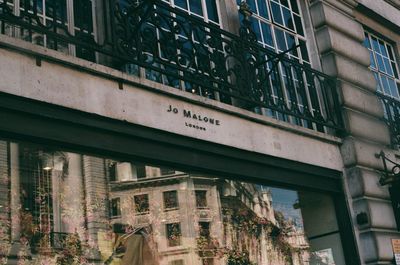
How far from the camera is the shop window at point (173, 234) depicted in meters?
7.21

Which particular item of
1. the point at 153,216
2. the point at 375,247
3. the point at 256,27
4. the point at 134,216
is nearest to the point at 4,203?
the point at 134,216

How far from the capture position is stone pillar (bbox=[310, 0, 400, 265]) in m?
9.35

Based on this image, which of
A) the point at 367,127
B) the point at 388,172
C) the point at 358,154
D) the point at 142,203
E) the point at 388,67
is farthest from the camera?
the point at 388,67

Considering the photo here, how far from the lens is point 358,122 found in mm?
10102

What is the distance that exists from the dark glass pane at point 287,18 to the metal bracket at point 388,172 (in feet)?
9.19

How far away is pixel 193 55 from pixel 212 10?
5.72 ft

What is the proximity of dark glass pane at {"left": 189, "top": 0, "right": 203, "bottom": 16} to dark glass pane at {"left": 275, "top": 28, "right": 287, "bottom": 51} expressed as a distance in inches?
70.2

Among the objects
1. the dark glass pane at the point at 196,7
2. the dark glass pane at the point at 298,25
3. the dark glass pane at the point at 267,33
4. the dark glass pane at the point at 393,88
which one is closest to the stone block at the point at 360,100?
the dark glass pane at the point at 298,25

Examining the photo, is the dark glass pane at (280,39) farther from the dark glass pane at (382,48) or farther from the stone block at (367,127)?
the dark glass pane at (382,48)

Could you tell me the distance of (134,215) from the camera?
6980mm

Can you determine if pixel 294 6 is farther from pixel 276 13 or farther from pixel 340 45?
pixel 340 45

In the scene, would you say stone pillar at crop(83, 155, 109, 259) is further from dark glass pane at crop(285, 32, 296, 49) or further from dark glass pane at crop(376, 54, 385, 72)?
dark glass pane at crop(376, 54, 385, 72)

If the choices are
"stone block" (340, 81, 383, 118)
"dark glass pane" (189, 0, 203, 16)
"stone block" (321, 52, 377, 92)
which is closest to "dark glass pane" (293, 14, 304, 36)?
"stone block" (321, 52, 377, 92)

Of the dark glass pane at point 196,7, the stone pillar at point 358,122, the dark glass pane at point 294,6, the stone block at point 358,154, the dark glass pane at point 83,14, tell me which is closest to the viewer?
the dark glass pane at point 83,14
